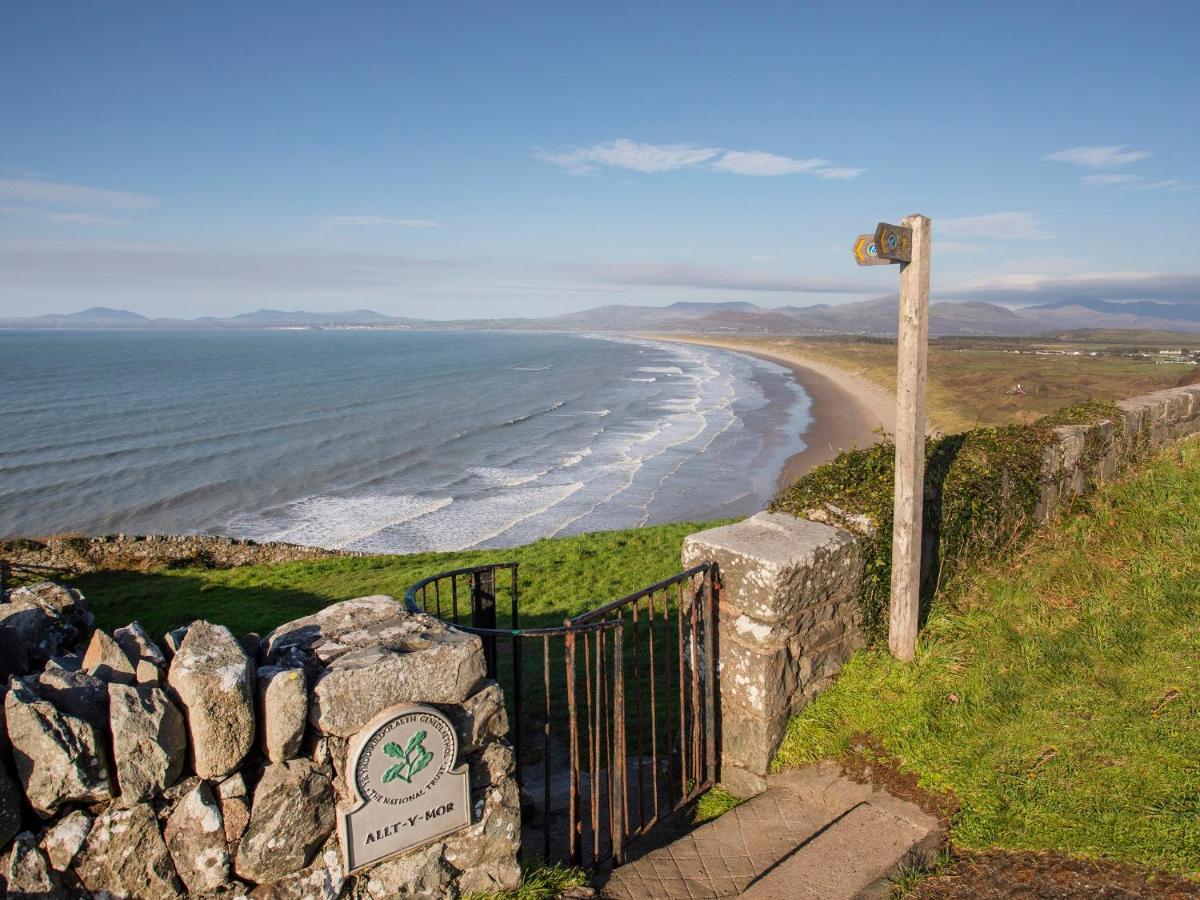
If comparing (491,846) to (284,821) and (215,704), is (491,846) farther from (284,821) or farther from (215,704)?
(215,704)

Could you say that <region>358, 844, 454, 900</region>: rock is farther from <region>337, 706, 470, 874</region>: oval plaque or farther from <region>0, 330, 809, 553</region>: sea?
<region>0, 330, 809, 553</region>: sea

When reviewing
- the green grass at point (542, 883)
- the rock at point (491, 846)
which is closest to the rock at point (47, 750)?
the rock at point (491, 846)

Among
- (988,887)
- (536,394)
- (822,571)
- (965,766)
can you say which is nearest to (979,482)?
(822,571)

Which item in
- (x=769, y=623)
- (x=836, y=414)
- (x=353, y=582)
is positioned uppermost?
(x=769, y=623)

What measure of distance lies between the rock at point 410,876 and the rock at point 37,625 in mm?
1889

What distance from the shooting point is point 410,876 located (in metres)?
3.56

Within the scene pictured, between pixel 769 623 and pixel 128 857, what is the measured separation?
11.3 feet

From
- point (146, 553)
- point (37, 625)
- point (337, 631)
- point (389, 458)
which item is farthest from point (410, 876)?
point (389, 458)

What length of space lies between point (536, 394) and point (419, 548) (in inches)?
1677

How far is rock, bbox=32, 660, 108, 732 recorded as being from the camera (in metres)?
2.95

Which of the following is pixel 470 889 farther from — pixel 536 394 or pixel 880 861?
pixel 536 394

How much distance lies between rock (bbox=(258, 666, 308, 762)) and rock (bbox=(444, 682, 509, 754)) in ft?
2.14

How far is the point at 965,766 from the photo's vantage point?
4594 mm

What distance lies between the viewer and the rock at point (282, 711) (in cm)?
317
